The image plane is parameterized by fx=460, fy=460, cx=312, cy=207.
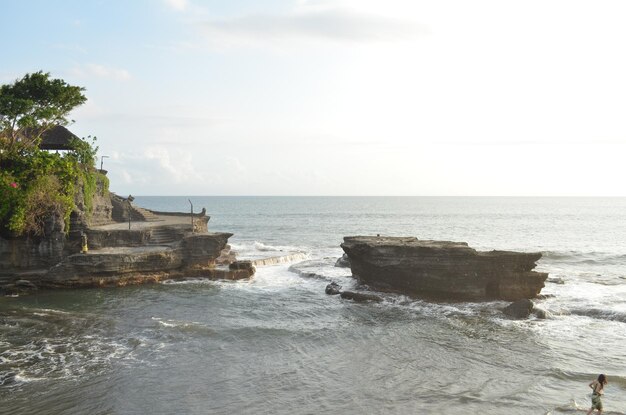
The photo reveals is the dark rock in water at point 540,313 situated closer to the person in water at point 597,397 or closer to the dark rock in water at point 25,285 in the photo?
the person in water at point 597,397

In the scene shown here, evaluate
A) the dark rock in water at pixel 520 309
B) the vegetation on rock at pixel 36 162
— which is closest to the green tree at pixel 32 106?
the vegetation on rock at pixel 36 162

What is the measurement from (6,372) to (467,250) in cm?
1955

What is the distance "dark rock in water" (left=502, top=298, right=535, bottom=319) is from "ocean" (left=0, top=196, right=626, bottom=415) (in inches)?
16.1

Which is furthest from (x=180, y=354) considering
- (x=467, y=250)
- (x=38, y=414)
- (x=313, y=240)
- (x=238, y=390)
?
(x=313, y=240)

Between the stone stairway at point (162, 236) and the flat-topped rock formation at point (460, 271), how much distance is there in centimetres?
1414

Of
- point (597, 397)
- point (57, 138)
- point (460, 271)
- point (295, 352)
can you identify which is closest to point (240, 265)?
point (460, 271)

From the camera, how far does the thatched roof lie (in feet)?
105

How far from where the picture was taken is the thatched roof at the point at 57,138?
32.2 m

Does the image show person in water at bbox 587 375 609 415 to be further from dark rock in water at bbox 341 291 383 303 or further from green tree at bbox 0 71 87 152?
green tree at bbox 0 71 87 152

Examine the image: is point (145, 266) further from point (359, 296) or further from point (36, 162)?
point (359, 296)

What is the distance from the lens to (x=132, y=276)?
26.7m

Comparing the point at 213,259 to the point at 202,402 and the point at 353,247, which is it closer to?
the point at 353,247

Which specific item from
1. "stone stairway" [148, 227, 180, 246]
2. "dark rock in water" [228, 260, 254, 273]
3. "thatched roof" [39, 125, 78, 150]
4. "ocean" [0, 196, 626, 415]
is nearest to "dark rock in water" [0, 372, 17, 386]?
"ocean" [0, 196, 626, 415]

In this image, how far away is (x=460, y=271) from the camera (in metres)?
23.6
